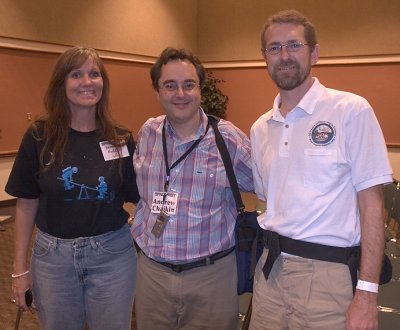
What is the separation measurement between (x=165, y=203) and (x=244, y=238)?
0.34 m

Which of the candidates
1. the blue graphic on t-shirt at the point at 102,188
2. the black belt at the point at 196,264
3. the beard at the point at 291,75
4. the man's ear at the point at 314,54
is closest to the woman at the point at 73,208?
the blue graphic on t-shirt at the point at 102,188

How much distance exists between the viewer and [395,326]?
1.86 m

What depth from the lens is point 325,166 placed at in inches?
51.6

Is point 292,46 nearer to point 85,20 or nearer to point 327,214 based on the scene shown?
point 327,214

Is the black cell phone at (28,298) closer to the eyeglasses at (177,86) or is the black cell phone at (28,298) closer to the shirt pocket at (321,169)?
the eyeglasses at (177,86)

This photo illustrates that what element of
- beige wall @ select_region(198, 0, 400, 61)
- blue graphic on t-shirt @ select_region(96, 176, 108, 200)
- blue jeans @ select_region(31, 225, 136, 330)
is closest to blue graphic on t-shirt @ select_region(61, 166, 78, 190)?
blue graphic on t-shirt @ select_region(96, 176, 108, 200)

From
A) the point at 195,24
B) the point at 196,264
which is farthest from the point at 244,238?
the point at 195,24

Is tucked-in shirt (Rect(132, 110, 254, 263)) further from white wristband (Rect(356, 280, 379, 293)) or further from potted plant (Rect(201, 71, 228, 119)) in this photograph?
potted plant (Rect(201, 71, 228, 119))

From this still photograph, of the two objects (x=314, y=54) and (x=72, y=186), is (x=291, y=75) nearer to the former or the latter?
(x=314, y=54)

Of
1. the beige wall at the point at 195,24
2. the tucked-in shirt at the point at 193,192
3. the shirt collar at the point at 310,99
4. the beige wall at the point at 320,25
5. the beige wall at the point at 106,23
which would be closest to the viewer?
the shirt collar at the point at 310,99

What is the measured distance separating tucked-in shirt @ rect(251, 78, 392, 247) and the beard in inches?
2.1

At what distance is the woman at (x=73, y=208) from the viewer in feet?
5.18

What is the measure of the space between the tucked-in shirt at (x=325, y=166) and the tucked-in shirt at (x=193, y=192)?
0.75 feet

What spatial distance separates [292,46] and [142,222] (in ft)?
2.99
